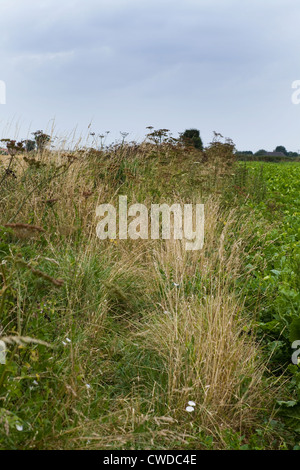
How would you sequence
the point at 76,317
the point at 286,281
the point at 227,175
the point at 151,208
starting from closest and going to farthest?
the point at 76,317 → the point at 286,281 → the point at 151,208 → the point at 227,175

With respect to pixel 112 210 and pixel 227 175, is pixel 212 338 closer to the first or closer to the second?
pixel 112 210

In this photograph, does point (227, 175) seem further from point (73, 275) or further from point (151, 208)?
point (73, 275)

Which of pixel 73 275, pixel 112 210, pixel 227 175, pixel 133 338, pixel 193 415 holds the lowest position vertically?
pixel 193 415

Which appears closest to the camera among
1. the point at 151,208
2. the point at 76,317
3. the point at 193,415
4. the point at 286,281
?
the point at 193,415

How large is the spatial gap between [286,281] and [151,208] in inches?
88.4

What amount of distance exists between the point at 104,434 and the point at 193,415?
0.57 metres

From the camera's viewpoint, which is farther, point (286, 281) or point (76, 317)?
point (286, 281)

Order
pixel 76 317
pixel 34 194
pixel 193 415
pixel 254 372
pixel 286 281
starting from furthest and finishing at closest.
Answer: pixel 34 194, pixel 286 281, pixel 76 317, pixel 254 372, pixel 193 415

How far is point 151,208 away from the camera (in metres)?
5.88

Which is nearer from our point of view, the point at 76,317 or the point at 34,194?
the point at 76,317

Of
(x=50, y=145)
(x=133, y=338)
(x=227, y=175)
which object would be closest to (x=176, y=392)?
(x=133, y=338)

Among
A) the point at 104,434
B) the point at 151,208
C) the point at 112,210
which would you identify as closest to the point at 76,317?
the point at 104,434

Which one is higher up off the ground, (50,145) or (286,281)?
(50,145)

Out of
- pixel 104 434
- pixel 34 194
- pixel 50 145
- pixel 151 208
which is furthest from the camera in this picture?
pixel 50 145
